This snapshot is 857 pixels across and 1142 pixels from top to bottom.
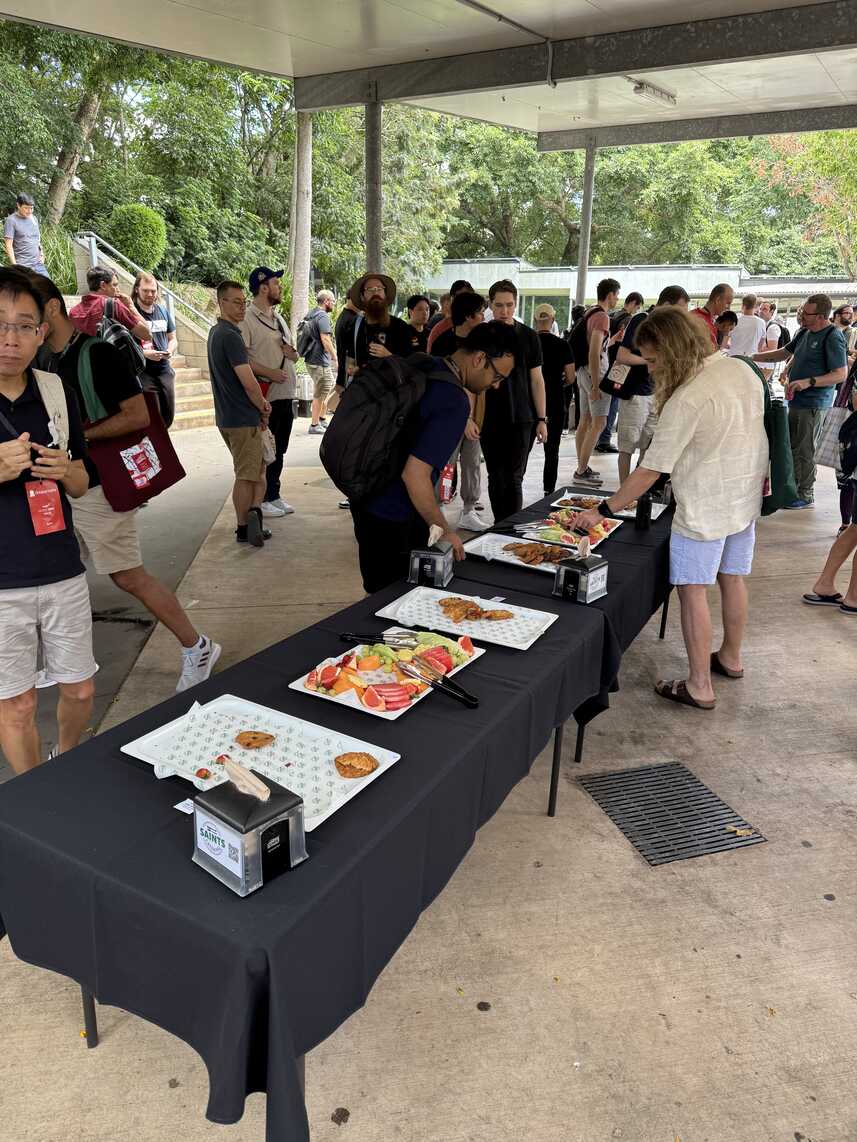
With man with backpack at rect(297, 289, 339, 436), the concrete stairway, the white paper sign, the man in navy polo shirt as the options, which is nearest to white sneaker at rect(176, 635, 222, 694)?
the man in navy polo shirt

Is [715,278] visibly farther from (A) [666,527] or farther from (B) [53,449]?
(B) [53,449]

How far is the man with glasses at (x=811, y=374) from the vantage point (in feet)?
19.2

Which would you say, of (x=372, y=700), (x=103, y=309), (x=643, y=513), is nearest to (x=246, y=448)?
(x=103, y=309)

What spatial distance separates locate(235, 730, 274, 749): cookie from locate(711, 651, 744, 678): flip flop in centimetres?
272

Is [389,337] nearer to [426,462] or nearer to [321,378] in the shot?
[426,462]

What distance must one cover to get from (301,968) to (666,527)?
2696mm

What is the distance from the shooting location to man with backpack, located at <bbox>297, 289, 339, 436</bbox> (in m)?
8.94

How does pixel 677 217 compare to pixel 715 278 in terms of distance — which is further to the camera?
pixel 677 217

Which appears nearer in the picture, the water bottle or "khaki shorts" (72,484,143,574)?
"khaki shorts" (72,484,143,574)

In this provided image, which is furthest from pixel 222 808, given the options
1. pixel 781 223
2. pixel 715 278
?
pixel 781 223

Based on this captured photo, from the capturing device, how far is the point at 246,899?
1210 mm

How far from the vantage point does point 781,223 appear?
2814cm

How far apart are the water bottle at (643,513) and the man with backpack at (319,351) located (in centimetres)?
582

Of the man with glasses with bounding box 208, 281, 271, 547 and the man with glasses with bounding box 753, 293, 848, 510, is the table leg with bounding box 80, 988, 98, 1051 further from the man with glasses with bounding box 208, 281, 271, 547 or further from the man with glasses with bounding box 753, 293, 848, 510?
the man with glasses with bounding box 753, 293, 848, 510
